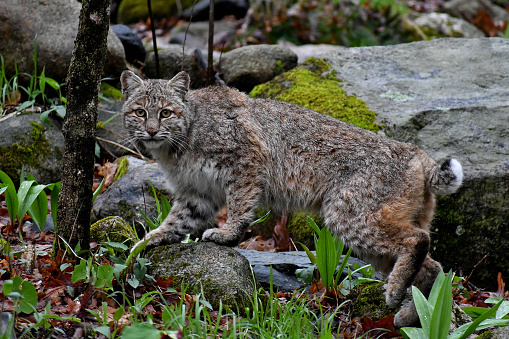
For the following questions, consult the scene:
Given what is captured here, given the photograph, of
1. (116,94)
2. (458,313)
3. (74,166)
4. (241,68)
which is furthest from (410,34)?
(74,166)

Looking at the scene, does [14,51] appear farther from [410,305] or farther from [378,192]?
[410,305]

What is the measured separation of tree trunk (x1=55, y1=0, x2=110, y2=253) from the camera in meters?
3.98

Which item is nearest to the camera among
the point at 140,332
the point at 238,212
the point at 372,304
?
the point at 140,332

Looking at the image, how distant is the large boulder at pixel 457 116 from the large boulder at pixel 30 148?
11.9 feet

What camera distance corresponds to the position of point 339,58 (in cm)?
788

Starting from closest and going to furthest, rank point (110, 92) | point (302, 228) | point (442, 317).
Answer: point (442, 317), point (302, 228), point (110, 92)

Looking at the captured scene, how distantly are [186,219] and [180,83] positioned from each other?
4.10 ft

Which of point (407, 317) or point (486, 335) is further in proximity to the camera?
point (407, 317)

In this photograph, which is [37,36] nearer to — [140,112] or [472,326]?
[140,112]

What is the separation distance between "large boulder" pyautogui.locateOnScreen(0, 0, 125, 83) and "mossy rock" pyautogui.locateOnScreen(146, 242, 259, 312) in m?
4.00

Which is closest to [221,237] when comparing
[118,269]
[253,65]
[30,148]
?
[118,269]

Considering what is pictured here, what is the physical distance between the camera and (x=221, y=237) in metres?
4.76

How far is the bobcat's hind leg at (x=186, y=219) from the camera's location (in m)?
5.05

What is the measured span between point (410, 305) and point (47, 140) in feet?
15.1
